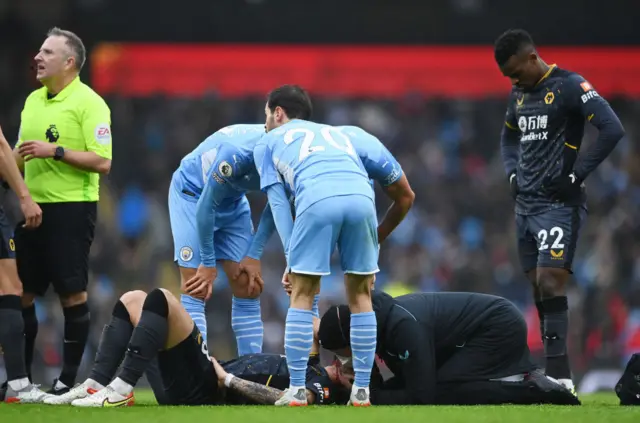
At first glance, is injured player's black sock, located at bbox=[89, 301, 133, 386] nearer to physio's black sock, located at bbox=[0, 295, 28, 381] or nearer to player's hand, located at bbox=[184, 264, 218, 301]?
physio's black sock, located at bbox=[0, 295, 28, 381]

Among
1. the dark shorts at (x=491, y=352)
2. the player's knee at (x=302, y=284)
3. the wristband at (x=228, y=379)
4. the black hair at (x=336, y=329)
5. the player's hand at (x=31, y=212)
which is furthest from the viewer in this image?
the player's hand at (x=31, y=212)

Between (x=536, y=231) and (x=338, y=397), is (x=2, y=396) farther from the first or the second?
(x=536, y=231)

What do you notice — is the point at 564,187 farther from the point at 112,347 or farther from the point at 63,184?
the point at 63,184

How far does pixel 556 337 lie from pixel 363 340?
6.19ft

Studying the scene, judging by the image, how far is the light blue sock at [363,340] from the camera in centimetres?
647

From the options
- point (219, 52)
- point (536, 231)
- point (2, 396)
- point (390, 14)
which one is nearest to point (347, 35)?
point (390, 14)

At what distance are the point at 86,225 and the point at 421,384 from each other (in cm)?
265

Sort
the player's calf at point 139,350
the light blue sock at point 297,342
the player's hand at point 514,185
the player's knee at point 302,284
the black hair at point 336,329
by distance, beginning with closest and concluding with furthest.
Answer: the player's calf at point 139,350, the light blue sock at point 297,342, the player's knee at point 302,284, the black hair at point 336,329, the player's hand at point 514,185

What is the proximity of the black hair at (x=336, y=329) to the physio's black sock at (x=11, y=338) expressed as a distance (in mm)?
1854

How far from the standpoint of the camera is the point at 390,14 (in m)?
16.7

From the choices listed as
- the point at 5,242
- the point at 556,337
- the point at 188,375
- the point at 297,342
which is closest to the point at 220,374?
the point at 188,375

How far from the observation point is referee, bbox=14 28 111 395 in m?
7.65

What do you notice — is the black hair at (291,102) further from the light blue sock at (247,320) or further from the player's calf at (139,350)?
the light blue sock at (247,320)

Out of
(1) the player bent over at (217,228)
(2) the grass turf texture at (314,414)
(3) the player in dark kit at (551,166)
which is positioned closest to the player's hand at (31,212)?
(1) the player bent over at (217,228)
